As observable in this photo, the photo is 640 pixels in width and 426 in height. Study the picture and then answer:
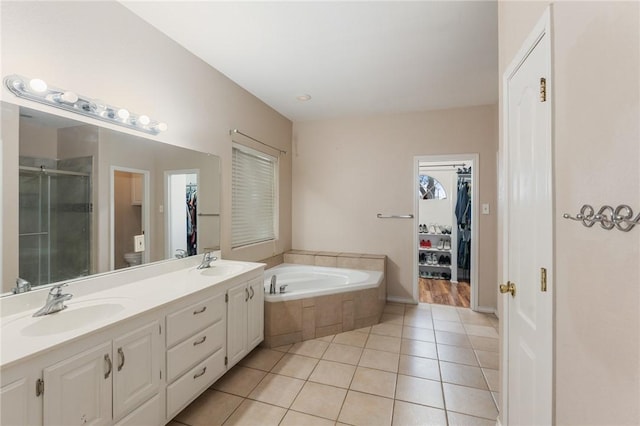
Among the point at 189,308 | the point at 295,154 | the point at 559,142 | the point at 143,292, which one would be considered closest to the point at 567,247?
the point at 559,142

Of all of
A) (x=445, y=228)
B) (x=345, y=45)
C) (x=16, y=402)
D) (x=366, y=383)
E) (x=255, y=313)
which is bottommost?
(x=366, y=383)

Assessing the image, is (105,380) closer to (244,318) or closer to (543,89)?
(244,318)

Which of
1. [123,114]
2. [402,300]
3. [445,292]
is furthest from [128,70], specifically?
[445,292]

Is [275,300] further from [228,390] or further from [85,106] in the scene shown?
[85,106]

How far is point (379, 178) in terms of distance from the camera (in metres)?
3.87

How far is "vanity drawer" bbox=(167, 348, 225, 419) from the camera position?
5.11 feet

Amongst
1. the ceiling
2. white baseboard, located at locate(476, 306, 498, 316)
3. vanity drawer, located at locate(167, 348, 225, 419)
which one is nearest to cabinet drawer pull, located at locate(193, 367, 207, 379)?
vanity drawer, located at locate(167, 348, 225, 419)

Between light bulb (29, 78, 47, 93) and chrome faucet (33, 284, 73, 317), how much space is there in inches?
40.3

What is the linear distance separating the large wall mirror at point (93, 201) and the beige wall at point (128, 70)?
97mm

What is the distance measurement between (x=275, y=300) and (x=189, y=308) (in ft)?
3.39

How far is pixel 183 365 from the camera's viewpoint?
163 cm

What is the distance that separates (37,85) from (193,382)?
186 centimetres

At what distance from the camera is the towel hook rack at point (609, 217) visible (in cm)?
61

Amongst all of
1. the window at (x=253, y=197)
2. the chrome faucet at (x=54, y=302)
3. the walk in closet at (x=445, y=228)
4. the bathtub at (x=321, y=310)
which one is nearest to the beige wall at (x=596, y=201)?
the bathtub at (x=321, y=310)
